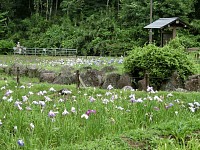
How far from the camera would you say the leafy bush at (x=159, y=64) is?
9.42 metres

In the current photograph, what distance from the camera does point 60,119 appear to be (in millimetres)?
4953

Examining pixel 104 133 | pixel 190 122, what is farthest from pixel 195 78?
pixel 104 133

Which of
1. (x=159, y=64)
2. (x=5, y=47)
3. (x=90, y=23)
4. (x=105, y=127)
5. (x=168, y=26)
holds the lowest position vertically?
(x=5, y=47)

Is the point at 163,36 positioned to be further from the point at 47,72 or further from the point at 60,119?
the point at 60,119

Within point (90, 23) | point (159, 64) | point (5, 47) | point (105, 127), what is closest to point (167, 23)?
point (159, 64)

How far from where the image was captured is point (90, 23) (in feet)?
96.1

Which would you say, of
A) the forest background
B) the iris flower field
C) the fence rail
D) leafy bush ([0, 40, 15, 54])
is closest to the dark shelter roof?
the forest background

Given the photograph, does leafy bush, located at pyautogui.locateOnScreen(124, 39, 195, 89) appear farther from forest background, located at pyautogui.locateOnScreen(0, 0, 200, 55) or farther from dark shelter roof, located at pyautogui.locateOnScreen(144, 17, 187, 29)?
forest background, located at pyautogui.locateOnScreen(0, 0, 200, 55)

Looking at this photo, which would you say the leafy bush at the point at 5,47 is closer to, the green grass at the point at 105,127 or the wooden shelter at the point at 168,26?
the wooden shelter at the point at 168,26

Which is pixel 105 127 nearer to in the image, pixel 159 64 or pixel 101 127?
pixel 101 127

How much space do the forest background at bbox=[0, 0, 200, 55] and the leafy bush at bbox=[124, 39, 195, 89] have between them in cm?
927

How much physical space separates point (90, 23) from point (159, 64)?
20352 millimetres

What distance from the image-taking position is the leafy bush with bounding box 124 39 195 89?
942cm

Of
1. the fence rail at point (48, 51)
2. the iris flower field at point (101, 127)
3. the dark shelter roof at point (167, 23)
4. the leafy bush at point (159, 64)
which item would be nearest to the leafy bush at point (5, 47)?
the fence rail at point (48, 51)
